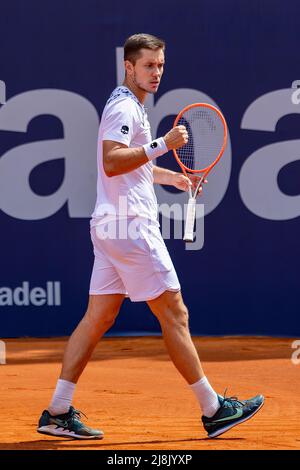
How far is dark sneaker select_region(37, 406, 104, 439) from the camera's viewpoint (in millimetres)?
4504

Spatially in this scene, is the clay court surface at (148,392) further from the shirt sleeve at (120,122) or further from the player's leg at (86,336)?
the shirt sleeve at (120,122)

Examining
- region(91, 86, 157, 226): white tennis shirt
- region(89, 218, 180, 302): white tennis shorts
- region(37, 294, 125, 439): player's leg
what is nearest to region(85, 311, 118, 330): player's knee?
region(37, 294, 125, 439): player's leg

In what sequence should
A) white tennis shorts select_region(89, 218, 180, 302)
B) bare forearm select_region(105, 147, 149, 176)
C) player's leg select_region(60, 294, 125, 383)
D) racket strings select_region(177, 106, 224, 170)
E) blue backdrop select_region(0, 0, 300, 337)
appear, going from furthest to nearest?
blue backdrop select_region(0, 0, 300, 337) → racket strings select_region(177, 106, 224, 170) → player's leg select_region(60, 294, 125, 383) → white tennis shorts select_region(89, 218, 180, 302) → bare forearm select_region(105, 147, 149, 176)

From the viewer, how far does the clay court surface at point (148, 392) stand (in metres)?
4.50

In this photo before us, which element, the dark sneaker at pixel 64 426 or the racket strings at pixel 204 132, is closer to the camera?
the dark sneaker at pixel 64 426

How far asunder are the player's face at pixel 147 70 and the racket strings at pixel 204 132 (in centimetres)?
154

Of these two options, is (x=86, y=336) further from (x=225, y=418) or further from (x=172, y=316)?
(x=225, y=418)

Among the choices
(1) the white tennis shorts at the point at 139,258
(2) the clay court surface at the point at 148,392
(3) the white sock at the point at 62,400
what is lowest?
(2) the clay court surface at the point at 148,392

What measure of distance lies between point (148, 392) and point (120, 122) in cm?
211

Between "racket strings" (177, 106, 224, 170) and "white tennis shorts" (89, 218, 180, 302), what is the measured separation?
1635 mm

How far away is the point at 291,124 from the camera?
8023 millimetres

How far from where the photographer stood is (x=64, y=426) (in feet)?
14.8

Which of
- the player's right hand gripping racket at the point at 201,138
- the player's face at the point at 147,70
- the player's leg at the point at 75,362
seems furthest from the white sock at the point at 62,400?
the player's right hand gripping racket at the point at 201,138

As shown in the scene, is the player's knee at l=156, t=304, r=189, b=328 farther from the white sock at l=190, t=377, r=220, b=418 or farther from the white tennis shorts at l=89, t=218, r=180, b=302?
the white sock at l=190, t=377, r=220, b=418
